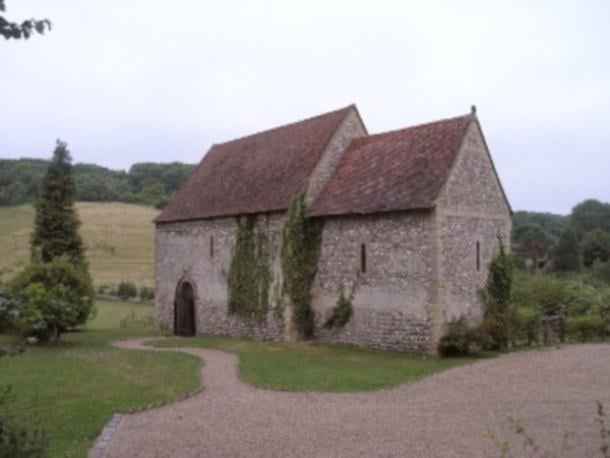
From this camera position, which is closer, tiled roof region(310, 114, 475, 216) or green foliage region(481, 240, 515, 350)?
green foliage region(481, 240, 515, 350)

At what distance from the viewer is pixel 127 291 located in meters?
48.7

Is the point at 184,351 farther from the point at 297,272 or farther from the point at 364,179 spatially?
the point at 364,179

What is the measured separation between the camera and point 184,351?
22.6 m

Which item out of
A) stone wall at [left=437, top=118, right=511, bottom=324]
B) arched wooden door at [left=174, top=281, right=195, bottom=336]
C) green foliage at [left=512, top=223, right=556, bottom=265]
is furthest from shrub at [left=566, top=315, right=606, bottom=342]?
green foliage at [left=512, top=223, right=556, bottom=265]

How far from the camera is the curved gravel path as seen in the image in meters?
9.75

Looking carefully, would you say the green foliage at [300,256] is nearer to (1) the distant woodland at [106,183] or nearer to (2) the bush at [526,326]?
(2) the bush at [526,326]

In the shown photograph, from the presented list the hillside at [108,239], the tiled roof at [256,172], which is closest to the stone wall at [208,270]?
the tiled roof at [256,172]

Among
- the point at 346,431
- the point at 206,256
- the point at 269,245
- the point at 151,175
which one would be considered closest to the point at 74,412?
the point at 346,431

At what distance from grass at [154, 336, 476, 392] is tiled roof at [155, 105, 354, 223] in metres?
5.62

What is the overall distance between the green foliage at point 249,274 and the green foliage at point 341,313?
3.26 m

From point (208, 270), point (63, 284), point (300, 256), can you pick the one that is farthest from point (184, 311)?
point (300, 256)

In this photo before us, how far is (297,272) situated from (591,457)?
51.4ft

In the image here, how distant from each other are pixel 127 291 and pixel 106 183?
42164 millimetres

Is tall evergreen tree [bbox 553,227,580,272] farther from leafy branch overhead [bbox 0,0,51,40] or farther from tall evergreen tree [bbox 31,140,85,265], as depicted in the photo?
leafy branch overhead [bbox 0,0,51,40]
